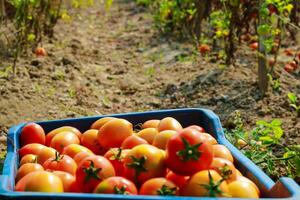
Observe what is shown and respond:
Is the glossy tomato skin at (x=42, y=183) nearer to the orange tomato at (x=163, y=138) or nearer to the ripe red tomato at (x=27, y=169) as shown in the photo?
the ripe red tomato at (x=27, y=169)

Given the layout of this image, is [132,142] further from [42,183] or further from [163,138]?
[42,183]

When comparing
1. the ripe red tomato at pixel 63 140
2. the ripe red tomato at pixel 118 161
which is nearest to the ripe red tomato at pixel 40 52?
the ripe red tomato at pixel 63 140

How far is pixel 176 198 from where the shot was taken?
5.92 ft

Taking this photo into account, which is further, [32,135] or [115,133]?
[32,135]

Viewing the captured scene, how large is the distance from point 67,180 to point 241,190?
0.61 metres

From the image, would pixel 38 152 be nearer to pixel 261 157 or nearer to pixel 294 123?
pixel 261 157

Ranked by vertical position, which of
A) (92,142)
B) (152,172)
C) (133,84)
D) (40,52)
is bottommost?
(133,84)

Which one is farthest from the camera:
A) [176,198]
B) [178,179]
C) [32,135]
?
[32,135]

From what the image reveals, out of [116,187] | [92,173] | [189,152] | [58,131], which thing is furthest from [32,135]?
[189,152]

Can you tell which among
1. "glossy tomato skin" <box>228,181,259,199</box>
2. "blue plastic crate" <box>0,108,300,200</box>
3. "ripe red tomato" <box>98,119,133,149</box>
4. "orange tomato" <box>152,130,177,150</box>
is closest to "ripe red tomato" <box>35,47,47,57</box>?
"blue plastic crate" <box>0,108,300,200</box>

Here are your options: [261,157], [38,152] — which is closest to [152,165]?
[38,152]

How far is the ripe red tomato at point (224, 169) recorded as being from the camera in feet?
6.66

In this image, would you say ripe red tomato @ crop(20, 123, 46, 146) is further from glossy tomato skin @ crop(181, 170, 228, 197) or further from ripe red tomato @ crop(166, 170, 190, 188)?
glossy tomato skin @ crop(181, 170, 228, 197)

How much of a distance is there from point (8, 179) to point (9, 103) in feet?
8.28
